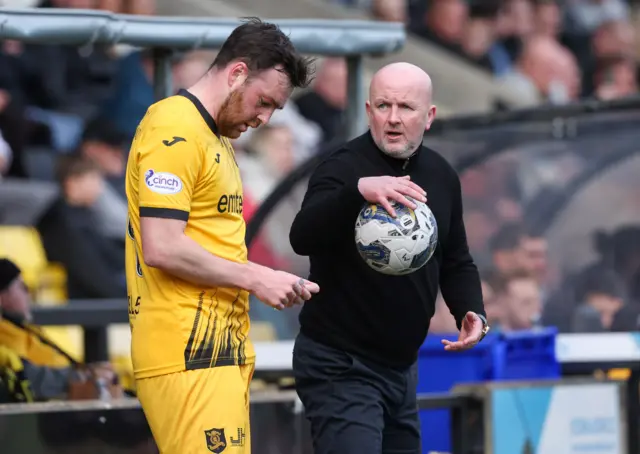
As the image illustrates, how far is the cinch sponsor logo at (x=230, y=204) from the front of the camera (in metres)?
4.21

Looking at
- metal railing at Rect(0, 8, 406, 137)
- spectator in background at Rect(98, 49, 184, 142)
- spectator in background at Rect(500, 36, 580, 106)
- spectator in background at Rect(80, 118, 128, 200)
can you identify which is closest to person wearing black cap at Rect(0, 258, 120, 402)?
metal railing at Rect(0, 8, 406, 137)

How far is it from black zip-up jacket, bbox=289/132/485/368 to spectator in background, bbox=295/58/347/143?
824 cm

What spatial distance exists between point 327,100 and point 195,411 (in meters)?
9.32

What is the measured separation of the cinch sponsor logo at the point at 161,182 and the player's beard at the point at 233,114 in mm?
316

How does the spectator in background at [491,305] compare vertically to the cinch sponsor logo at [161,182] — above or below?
below

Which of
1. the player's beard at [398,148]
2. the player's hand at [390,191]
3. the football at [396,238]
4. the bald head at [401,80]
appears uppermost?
the bald head at [401,80]

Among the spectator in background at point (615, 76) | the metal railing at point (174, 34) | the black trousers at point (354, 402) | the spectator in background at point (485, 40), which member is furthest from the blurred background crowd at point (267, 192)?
the spectator in background at point (615, 76)

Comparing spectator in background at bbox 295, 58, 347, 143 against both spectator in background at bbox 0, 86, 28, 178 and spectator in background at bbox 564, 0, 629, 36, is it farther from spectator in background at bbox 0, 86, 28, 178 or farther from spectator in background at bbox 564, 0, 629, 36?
spectator in background at bbox 564, 0, 629, 36

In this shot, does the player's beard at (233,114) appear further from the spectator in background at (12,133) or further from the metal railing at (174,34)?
the spectator in background at (12,133)

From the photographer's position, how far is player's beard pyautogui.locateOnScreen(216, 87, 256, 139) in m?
4.17

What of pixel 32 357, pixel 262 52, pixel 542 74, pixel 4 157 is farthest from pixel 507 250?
pixel 542 74

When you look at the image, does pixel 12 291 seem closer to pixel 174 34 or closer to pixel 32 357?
pixel 32 357

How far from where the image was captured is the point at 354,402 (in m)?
4.64

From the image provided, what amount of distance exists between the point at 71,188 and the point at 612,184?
13.4ft
